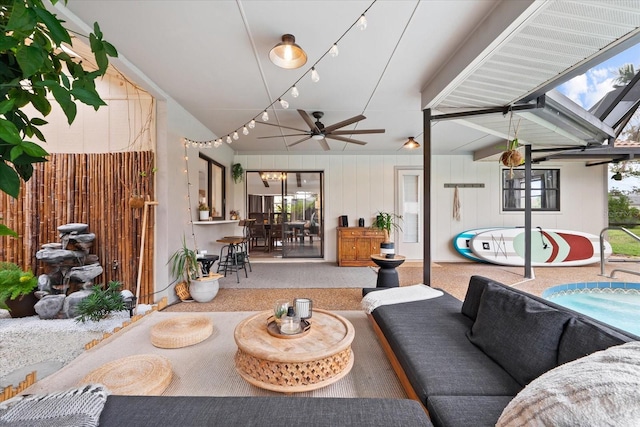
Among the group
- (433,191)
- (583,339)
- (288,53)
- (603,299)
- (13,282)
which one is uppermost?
(288,53)

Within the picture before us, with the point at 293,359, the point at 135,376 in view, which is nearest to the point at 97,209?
the point at 135,376

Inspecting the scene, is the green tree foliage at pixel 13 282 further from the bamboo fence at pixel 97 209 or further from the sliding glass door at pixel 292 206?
the sliding glass door at pixel 292 206

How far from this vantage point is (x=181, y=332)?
8.00 ft

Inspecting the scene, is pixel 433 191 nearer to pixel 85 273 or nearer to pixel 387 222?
pixel 387 222

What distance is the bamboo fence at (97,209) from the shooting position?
11.3 feet

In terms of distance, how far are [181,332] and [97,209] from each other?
7.51 ft

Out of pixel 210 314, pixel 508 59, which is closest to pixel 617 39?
pixel 508 59

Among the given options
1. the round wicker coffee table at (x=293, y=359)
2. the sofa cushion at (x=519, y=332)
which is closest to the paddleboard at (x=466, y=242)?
the sofa cushion at (x=519, y=332)

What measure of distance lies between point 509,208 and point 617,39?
17.7 ft

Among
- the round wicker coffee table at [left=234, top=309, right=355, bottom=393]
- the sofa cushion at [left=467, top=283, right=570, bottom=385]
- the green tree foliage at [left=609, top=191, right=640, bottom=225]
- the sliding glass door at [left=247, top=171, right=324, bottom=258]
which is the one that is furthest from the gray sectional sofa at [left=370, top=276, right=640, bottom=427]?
the green tree foliage at [left=609, top=191, right=640, bottom=225]

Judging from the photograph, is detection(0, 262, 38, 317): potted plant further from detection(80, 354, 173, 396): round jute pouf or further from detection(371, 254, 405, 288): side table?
detection(371, 254, 405, 288): side table

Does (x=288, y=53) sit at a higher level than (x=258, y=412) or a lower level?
higher

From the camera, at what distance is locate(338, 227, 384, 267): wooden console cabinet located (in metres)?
6.04

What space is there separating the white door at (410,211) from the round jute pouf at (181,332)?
518 centimetres
